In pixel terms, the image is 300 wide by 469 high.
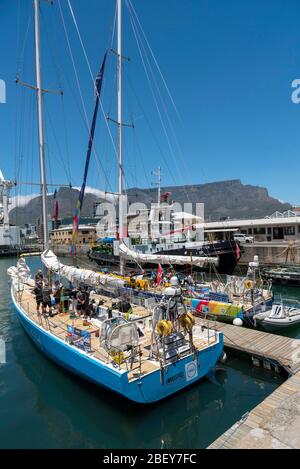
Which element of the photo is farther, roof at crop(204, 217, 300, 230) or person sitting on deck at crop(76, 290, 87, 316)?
roof at crop(204, 217, 300, 230)

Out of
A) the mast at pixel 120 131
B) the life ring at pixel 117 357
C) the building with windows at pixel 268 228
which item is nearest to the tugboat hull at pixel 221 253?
the building with windows at pixel 268 228

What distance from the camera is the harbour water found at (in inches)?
271

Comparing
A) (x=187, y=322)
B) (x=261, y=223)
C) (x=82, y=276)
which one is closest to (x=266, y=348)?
(x=187, y=322)

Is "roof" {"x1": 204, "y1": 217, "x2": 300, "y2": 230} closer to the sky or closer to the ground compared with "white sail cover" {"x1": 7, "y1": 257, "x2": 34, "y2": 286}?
closer to the sky

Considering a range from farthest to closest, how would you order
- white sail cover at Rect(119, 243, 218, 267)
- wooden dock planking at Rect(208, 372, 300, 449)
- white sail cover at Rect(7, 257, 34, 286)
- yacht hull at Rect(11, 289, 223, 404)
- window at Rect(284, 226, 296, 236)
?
1. window at Rect(284, 226, 296, 236)
2. white sail cover at Rect(7, 257, 34, 286)
3. white sail cover at Rect(119, 243, 218, 267)
4. yacht hull at Rect(11, 289, 223, 404)
5. wooden dock planking at Rect(208, 372, 300, 449)

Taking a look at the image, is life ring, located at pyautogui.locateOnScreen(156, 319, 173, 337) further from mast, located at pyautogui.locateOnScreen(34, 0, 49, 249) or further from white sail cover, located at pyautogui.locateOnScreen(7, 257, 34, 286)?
white sail cover, located at pyautogui.locateOnScreen(7, 257, 34, 286)

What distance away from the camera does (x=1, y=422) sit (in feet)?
24.8

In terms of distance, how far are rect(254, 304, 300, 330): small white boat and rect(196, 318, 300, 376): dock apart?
5.53 ft

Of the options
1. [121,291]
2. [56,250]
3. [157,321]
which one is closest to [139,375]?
[157,321]

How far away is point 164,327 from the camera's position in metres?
7.65

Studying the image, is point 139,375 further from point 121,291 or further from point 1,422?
point 121,291

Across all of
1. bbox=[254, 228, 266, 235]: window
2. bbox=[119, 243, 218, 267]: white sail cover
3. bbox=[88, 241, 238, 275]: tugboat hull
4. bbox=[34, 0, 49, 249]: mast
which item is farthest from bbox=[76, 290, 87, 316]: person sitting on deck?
bbox=[254, 228, 266, 235]: window

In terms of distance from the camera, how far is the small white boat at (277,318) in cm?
1328
